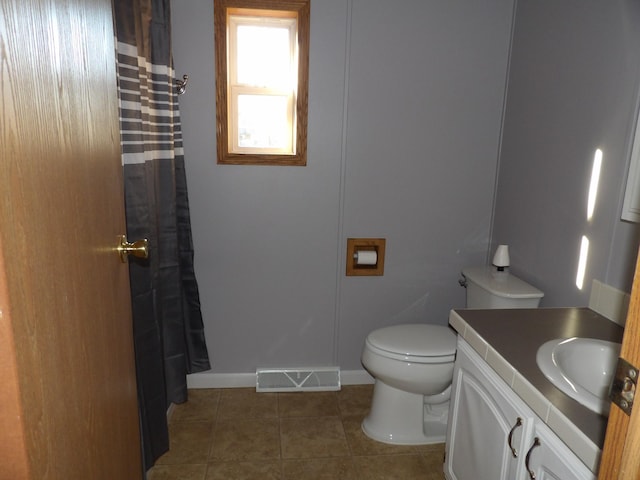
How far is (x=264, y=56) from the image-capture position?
2.49 metres

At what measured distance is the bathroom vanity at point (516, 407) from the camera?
3.59ft

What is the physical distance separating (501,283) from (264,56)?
1662 millimetres

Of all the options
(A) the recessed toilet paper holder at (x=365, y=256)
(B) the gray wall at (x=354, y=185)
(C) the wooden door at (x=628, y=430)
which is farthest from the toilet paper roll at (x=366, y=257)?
(C) the wooden door at (x=628, y=430)

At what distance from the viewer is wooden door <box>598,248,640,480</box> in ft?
2.00

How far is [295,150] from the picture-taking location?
8.03ft

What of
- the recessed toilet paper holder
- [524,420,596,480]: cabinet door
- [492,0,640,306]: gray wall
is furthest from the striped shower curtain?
[492,0,640,306]: gray wall

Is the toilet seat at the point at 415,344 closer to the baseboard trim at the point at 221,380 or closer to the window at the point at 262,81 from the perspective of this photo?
the baseboard trim at the point at 221,380

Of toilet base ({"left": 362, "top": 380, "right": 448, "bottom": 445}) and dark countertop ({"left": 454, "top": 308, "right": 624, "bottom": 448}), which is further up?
dark countertop ({"left": 454, "top": 308, "right": 624, "bottom": 448})

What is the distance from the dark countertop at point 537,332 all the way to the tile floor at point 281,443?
86 centimetres

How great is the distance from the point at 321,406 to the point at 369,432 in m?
0.33

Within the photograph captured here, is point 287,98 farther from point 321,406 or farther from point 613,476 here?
point 613,476

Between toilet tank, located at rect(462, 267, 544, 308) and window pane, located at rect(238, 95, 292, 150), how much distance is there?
3.96 ft

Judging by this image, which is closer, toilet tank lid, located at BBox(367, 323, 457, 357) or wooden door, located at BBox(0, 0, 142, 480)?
wooden door, located at BBox(0, 0, 142, 480)

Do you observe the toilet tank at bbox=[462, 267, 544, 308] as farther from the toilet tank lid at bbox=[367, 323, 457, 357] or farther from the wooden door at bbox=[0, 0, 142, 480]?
the wooden door at bbox=[0, 0, 142, 480]
